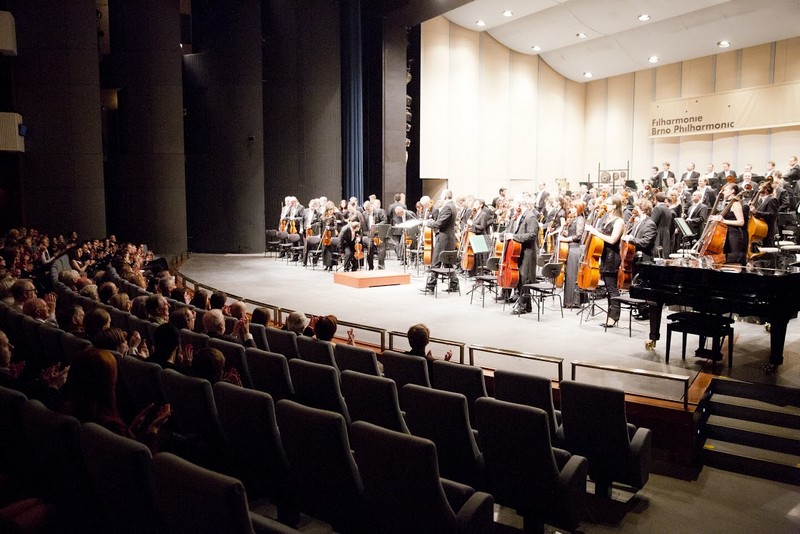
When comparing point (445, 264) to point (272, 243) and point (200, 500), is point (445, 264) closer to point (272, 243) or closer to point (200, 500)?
point (272, 243)

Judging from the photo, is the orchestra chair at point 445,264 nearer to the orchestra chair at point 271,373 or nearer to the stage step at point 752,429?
the stage step at point 752,429

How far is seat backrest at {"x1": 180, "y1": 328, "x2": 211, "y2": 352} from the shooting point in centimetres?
435

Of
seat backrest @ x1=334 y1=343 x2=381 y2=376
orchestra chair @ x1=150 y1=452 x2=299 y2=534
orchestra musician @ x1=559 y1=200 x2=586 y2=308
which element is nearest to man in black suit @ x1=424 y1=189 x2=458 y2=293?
orchestra musician @ x1=559 y1=200 x2=586 y2=308

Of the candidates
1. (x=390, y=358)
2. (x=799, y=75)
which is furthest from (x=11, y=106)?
(x=799, y=75)

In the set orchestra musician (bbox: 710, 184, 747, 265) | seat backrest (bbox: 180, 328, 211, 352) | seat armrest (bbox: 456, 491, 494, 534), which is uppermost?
orchestra musician (bbox: 710, 184, 747, 265)

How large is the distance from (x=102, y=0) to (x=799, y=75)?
58.9 feet

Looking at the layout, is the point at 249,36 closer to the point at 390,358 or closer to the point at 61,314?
the point at 61,314

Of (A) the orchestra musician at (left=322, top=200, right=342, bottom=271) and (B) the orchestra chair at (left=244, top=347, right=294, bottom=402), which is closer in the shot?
(B) the orchestra chair at (left=244, top=347, right=294, bottom=402)

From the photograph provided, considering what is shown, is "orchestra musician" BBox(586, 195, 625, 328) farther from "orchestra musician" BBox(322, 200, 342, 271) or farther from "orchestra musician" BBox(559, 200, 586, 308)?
"orchestra musician" BBox(322, 200, 342, 271)

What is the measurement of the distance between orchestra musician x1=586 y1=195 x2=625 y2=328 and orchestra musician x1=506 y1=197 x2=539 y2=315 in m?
0.82

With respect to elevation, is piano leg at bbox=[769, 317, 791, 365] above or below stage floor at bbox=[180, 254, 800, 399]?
above

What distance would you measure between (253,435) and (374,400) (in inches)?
26.7

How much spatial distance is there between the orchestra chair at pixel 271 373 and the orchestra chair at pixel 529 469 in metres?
1.27

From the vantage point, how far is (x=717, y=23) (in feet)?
50.0
